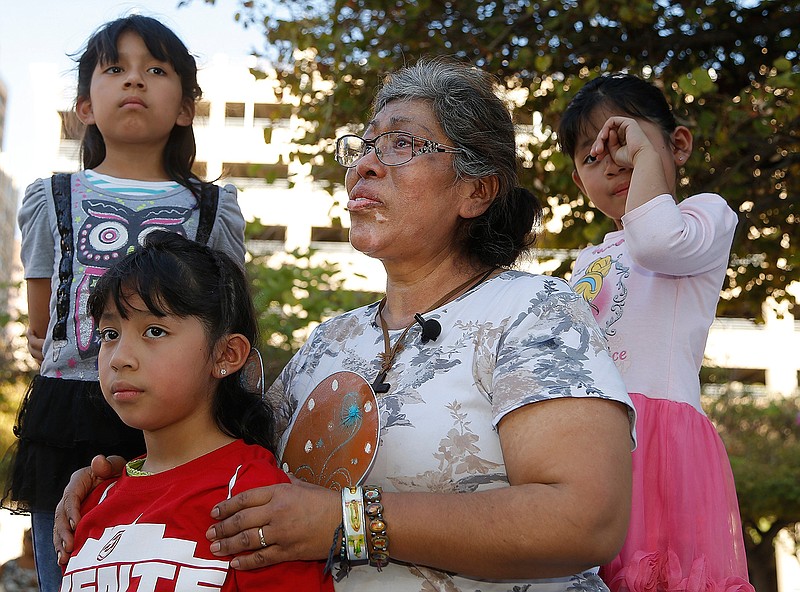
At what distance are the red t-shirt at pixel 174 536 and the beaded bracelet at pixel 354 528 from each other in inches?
5.1

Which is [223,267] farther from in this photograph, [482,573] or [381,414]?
[482,573]

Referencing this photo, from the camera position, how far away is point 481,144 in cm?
256

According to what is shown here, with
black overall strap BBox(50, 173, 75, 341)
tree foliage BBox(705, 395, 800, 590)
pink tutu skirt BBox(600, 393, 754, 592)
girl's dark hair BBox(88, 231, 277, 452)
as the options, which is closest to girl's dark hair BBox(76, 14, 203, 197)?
black overall strap BBox(50, 173, 75, 341)

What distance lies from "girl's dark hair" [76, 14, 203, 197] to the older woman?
0.72 m

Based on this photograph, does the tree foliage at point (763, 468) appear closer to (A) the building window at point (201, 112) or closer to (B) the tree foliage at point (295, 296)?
(B) the tree foliage at point (295, 296)

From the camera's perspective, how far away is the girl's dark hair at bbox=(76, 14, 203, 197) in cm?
302

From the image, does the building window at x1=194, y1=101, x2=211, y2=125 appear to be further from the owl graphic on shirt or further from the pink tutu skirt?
the pink tutu skirt

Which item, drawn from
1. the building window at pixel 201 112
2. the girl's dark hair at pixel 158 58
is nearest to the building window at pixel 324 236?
the building window at pixel 201 112

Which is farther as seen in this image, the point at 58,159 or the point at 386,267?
the point at 58,159

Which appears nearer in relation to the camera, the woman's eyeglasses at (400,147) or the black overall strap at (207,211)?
the woman's eyeglasses at (400,147)

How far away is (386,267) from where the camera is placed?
259 centimetres

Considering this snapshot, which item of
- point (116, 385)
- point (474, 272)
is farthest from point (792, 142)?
point (116, 385)

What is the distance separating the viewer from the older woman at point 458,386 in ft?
6.20

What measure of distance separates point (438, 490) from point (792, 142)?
409cm
